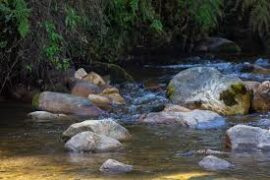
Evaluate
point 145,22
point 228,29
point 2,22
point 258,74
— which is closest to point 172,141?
point 2,22

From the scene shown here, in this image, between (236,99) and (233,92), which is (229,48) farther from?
(236,99)

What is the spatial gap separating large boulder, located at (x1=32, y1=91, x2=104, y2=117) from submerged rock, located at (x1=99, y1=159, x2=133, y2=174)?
9.41 ft

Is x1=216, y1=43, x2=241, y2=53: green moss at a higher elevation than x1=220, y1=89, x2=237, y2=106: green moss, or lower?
higher

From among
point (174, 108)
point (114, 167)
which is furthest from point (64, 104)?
point (114, 167)

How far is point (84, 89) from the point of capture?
9.16m

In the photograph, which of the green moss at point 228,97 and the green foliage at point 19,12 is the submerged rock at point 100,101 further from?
the green foliage at point 19,12

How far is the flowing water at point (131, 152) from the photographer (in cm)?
488

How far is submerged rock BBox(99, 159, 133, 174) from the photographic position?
490 centimetres

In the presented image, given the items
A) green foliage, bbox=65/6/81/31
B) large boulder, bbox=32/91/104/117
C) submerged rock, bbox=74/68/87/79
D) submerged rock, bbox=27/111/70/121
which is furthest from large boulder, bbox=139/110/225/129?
submerged rock, bbox=74/68/87/79

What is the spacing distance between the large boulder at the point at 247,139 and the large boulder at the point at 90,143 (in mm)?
1048

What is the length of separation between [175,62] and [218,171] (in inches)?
333

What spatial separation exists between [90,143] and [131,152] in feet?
1.25

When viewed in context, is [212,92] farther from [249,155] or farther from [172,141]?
[249,155]

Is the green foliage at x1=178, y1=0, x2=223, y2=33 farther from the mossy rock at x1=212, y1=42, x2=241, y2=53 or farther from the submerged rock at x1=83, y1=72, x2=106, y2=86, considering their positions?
the mossy rock at x1=212, y1=42, x2=241, y2=53
